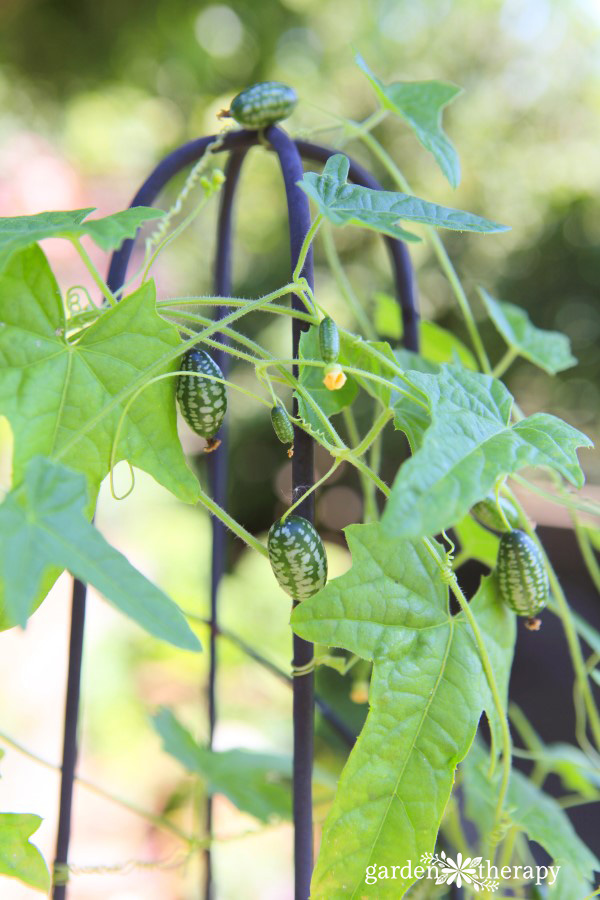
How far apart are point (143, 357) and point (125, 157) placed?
2.41 metres

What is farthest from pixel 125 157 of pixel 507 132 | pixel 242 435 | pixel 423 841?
pixel 423 841

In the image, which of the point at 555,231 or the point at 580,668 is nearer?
the point at 580,668

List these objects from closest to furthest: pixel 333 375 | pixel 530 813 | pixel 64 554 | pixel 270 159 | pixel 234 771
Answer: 1. pixel 64 554
2. pixel 333 375
3. pixel 530 813
4. pixel 234 771
5. pixel 270 159

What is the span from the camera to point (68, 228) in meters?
0.42

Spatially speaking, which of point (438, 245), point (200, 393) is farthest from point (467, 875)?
point (438, 245)

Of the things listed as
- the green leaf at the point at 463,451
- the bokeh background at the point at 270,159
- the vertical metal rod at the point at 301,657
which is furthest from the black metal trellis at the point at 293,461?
the bokeh background at the point at 270,159

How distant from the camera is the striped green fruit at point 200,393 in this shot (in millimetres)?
510

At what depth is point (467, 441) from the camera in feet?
1.40

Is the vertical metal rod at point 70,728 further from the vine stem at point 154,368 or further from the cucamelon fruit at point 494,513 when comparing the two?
the cucamelon fruit at point 494,513

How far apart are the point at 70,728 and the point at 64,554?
316 mm

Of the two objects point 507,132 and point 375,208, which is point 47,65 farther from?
point 375,208

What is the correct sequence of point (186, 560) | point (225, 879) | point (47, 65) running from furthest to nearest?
point (47, 65) → point (186, 560) → point (225, 879)

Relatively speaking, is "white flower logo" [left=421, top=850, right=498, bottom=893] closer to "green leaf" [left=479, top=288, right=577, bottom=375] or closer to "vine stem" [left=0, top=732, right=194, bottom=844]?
"vine stem" [left=0, top=732, right=194, bottom=844]

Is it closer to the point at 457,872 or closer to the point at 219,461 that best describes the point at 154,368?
the point at 219,461
